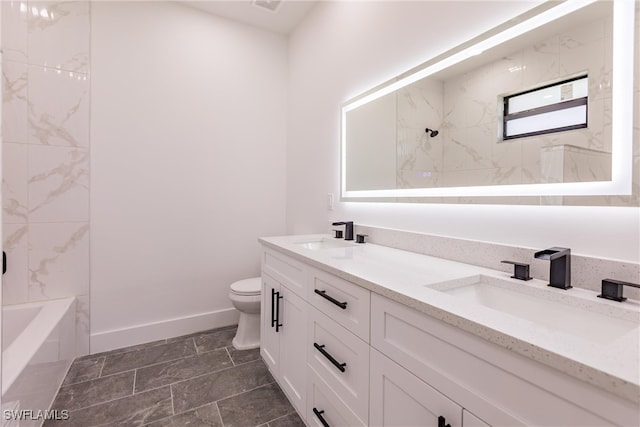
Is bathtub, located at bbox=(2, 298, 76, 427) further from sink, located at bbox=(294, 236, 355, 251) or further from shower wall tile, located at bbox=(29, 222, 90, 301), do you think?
sink, located at bbox=(294, 236, 355, 251)

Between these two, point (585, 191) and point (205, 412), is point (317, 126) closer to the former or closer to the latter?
point (585, 191)

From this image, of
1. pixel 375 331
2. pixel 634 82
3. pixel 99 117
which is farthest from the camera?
pixel 99 117

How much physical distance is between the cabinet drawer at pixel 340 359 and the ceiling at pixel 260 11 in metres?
2.44

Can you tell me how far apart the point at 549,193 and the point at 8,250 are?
118 inches

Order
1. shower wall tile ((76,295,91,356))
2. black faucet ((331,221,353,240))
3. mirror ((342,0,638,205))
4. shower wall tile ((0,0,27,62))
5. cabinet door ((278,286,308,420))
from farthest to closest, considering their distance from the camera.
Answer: shower wall tile ((76,295,91,356)) < black faucet ((331,221,353,240)) < shower wall tile ((0,0,27,62)) < cabinet door ((278,286,308,420)) < mirror ((342,0,638,205))

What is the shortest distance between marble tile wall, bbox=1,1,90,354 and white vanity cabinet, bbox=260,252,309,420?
1412 millimetres

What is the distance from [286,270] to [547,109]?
53.1 inches

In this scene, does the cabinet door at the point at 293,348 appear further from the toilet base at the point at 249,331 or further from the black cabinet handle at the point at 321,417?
the toilet base at the point at 249,331

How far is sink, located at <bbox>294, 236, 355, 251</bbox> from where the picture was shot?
6.34 ft

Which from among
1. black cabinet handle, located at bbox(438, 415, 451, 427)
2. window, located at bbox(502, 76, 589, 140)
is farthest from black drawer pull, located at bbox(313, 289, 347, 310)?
window, located at bbox(502, 76, 589, 140)

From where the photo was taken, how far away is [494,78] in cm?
126

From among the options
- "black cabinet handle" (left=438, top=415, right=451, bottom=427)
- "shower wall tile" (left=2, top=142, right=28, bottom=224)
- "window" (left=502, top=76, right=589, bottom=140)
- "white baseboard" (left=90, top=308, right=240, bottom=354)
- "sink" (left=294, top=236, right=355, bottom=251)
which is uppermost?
"window" (left=502, top=76, right=589, bottom=140)

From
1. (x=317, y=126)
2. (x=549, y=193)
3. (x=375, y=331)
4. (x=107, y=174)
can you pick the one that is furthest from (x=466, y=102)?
(x=107, y=174)

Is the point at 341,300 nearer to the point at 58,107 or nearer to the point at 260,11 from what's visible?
the point at 58,107
